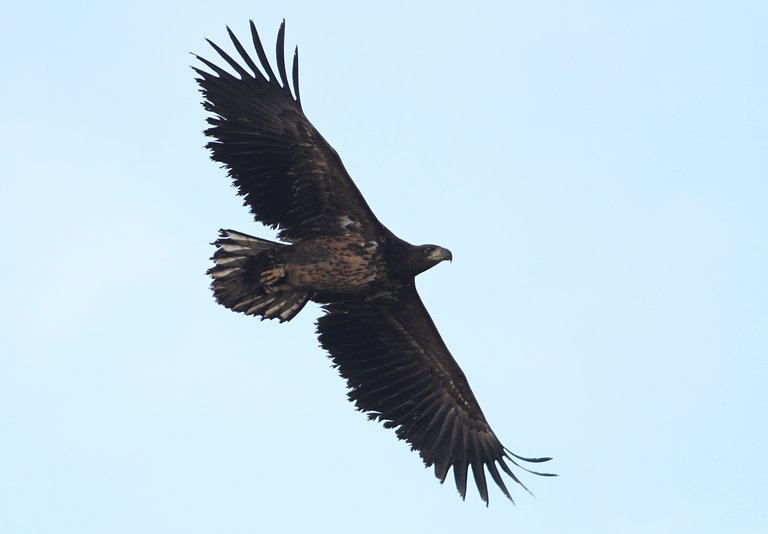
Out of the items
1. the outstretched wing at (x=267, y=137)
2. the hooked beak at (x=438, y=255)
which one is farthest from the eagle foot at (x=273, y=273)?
the hooked beak at (x=438, y=255)

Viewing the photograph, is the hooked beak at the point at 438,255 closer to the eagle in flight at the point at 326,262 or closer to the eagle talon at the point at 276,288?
the eagle in flight at the point at 326,262

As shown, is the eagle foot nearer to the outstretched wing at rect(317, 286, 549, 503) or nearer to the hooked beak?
the outstretched wing at rect(317, 286, 549, 503)

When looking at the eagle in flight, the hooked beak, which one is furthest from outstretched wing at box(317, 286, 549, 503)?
the hooked beak

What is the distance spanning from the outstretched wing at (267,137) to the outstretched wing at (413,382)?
1.53 m

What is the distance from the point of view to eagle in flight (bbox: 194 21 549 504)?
640 inches

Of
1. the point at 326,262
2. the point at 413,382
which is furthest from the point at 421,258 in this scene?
the point at 413,382

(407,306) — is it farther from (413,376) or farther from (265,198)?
(265,198)

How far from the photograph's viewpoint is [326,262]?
16.6 metres

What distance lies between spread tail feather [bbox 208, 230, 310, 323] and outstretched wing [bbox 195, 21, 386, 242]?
48 cm

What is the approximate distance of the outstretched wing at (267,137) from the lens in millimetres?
16234

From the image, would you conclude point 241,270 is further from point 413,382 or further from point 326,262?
point 413,382

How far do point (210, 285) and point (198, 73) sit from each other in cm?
222

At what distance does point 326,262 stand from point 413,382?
2.03 m

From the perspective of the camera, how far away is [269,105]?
53.5ft
